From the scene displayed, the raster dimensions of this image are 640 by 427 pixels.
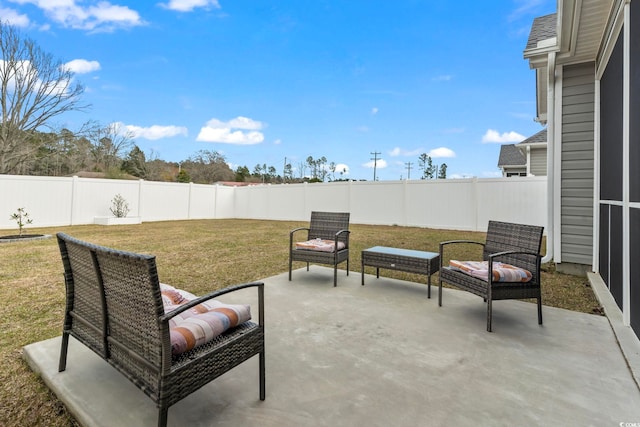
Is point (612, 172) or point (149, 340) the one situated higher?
point (612, 172)

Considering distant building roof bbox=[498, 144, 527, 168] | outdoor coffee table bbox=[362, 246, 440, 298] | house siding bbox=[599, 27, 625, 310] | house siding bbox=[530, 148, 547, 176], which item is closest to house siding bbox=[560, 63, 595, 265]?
house siding bbox=[599, 27, 625, 310]

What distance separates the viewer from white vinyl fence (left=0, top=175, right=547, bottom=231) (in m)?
9.60

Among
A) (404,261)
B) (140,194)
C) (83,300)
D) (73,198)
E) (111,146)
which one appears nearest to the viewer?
(83,300)

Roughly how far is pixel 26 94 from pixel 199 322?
67.9ft

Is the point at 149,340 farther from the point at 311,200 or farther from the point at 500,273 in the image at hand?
the point at 311,200

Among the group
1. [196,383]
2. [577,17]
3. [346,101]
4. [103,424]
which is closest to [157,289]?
[196,383]

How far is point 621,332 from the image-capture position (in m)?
2.54

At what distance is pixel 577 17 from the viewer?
3.69 meters

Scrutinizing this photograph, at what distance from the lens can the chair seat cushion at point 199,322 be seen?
4.61 feet

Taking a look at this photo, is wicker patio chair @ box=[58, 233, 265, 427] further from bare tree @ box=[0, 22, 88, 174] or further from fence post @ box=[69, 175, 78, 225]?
bare tree @ box=[0, 22, 88, 174]

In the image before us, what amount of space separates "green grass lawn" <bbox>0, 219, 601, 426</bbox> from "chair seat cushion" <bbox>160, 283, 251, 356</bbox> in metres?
0.73

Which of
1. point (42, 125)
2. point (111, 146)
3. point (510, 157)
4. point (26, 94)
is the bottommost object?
point (510, 157)

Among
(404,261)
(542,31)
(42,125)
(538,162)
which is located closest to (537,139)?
(538,162)

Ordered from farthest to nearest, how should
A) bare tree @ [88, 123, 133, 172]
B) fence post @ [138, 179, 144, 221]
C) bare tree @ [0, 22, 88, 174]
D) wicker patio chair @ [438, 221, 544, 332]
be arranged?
bare tree @ [88, 123, 133, 172]
bare tree @ [0, 22, 88, 174]
fence post @ [138, 179, 144, 221]
wicker patio chair @ [438, 221, 544, 332]
